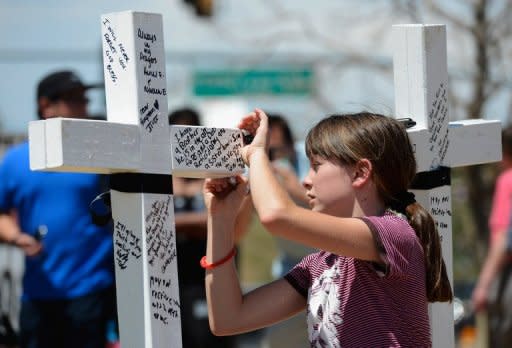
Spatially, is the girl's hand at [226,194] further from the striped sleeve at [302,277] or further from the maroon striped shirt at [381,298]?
the maroon striped shirt at [381,298]

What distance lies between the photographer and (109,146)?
9.08 feet

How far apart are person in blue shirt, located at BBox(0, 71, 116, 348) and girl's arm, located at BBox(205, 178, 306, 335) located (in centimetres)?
258

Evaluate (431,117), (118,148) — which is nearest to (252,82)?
(431,117)

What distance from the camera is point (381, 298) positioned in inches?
114

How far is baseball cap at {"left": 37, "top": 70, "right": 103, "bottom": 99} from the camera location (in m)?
5.69

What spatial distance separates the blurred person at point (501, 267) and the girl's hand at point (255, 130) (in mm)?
4608

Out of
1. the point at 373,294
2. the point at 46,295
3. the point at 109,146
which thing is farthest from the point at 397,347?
the point at 46,295

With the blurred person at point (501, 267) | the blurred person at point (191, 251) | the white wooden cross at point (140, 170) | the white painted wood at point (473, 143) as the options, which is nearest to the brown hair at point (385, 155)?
the white wooden cross at point (140, 170)

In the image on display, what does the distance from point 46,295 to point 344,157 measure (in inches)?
118

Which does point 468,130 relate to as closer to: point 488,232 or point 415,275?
point 415,275

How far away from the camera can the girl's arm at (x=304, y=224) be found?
277 cm

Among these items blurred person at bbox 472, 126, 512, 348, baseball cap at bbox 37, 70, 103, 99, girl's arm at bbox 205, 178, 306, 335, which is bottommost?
blurred person at bbox 472, 126, 512, 348

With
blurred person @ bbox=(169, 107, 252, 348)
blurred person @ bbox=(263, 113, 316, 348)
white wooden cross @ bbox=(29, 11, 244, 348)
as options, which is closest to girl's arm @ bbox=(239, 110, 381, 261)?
white wooden cross @ bbox=(29, 11, 244, 348)

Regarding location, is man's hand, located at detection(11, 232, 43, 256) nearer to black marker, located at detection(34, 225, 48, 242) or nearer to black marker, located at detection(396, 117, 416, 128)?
black marker, located at detection(34, 225, 48, 242)
